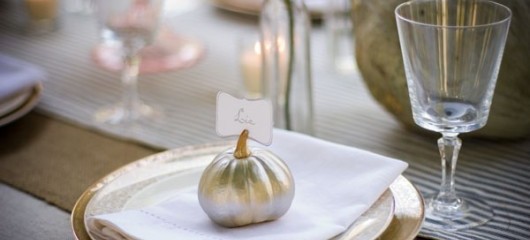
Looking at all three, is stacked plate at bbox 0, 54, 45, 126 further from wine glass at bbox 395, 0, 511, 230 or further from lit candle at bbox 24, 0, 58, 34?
wine glass at bbox 395, 0, 511, 230

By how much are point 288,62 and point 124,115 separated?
241 millimetres

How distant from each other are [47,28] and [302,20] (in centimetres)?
64

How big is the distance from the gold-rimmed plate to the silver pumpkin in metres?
0.06

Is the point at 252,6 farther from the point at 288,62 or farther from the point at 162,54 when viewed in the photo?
the point at 288,62

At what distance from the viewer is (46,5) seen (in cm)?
156

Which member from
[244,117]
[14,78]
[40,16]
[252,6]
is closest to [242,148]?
[244,117]

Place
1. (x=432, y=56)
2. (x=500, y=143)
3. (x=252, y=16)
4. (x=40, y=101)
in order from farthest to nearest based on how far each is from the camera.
A: (x=252, y=16) < (x=40, y=101) < (x=500, y=143) < (x=432, y=56)

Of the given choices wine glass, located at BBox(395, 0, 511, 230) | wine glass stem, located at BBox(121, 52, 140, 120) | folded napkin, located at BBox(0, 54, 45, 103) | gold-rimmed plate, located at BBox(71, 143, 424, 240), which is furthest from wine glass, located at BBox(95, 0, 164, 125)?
wine glass, located at BBox(395, 0, 511, 230)

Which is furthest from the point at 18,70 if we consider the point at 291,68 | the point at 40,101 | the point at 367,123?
the point at 367,123

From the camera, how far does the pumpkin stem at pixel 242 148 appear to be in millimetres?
709

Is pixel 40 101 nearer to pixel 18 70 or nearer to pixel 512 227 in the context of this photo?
pixel 18 70

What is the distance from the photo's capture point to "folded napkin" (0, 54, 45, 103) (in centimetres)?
107

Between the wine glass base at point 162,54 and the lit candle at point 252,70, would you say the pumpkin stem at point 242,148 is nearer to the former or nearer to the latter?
the lit candle at point 252,70

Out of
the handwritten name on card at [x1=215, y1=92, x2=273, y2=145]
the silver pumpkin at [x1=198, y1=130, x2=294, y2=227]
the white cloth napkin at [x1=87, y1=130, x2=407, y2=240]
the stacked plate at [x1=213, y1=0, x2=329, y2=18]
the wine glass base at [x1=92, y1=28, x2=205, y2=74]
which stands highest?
the handwritten name on card at [x1=215, y1=92, x2=273, y2=145]
